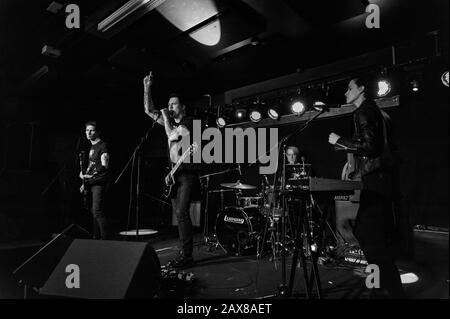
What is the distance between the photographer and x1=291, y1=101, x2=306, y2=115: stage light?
526cm

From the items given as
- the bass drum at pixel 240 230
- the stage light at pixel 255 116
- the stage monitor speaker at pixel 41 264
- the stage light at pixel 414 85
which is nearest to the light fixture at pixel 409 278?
the bass drum at pixel 240 230

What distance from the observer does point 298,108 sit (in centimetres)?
531

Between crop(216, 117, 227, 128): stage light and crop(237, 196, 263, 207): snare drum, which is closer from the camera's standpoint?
crop(237, 196, 263, 207): snare drum

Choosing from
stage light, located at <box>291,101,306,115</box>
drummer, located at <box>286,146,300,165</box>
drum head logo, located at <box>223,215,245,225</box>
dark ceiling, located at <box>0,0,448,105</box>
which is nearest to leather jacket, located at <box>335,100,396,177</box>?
dark ceiling, located at <box>0,0,448,105</box>

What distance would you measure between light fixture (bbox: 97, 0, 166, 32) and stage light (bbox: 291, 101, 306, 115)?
2.87m

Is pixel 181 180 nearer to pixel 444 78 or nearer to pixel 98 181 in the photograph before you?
pixel 98 181

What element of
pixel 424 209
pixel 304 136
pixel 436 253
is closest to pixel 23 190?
pixel 304 136

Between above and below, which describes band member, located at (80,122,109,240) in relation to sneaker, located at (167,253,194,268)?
above

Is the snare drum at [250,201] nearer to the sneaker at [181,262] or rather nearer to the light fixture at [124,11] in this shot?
the sneaker at [181,262]

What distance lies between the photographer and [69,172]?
6586mm

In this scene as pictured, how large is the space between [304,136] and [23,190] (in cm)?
558

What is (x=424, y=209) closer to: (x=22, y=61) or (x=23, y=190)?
(x=23, y=190)

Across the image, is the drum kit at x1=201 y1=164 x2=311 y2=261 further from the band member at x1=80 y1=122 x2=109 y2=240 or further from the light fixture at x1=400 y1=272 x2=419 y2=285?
the band member at x1=80 y1=122 x2=109 y2=240

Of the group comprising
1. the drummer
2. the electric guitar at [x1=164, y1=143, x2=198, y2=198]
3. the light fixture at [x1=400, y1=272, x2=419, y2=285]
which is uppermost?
the drummer
